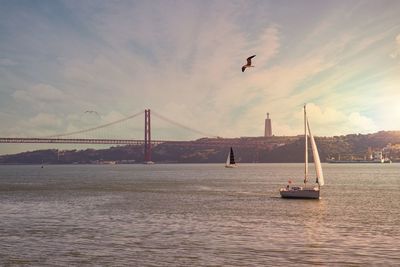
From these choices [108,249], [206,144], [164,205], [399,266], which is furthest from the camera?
[206,144]

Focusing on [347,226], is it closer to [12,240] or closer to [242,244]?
[242,244]

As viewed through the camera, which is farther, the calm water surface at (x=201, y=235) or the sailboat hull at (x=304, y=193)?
the sailboat hull at (x=304, y=193)

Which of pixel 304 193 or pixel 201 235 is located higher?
pixel 304 193

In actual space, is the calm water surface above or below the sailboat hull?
below

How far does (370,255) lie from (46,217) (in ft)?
82.5

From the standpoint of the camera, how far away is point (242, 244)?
86.9ft

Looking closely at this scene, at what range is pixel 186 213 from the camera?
1631 inches

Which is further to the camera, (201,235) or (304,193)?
(304,193)

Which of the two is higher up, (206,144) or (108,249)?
(206,144)

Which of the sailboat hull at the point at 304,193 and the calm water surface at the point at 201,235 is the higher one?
the sailboat hull at the point at 304,193

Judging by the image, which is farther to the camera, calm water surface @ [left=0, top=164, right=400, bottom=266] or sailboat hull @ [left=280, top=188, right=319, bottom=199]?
sailboat hull @ [left=280, top=188, right=319, bottom=199]

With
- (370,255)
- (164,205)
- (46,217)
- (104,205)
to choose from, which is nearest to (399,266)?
(370,255)

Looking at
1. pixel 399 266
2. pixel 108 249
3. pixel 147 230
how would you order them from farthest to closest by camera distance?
pixel 147 230, pixel 108 249, pixel 399 266

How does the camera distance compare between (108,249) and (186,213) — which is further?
(186,213)
